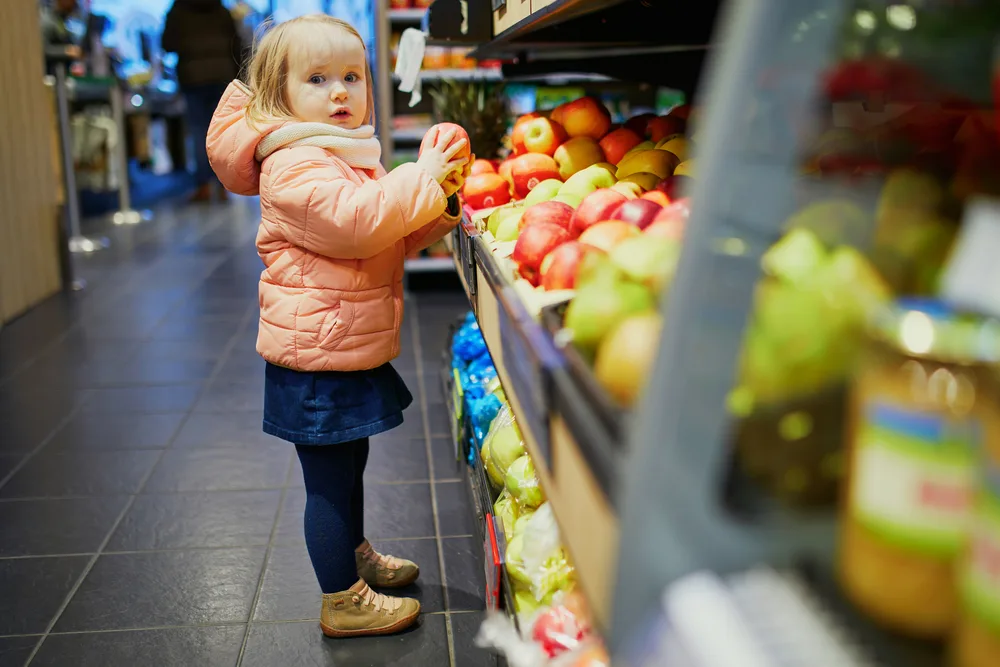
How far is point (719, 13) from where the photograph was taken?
7.69 feet

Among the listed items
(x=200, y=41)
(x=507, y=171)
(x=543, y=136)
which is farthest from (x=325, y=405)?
(x=200, y=41)

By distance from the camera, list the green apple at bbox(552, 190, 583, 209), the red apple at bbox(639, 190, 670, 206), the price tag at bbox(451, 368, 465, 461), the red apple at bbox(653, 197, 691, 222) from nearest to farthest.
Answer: the red apple at bbox(653, 197, 691, 222) < the red apple at bbox(639, 190, 670, 206) < the green apple at bbox(552, 190, 583, 209) < the price tag at bbox(451, 368, 465, 461)

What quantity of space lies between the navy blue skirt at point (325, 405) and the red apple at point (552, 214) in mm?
472

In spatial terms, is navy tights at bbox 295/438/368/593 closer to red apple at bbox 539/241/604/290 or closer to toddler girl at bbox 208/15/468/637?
toddler girl at bbox 208/15/468/637

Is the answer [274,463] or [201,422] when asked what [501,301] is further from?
[201,422]

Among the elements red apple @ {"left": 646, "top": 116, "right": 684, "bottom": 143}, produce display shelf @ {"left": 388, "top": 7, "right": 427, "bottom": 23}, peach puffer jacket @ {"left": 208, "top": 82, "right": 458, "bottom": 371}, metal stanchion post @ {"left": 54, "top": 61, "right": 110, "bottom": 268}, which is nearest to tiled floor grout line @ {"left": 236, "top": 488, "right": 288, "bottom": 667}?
peach puffer jacket @ {"left": 208, "top": 82, "right": 458, "bottom": 371}

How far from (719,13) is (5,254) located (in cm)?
397

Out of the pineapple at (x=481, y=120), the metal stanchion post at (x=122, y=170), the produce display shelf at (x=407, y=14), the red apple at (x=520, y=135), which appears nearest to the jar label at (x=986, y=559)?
the red apple at (x=520, y=135)

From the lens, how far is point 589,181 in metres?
2.05

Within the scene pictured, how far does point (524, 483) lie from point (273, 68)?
0.99 metres

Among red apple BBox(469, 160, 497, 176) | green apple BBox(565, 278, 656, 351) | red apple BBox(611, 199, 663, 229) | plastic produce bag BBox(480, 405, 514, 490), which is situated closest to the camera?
green apple BBox(565, 278, 656, 351)

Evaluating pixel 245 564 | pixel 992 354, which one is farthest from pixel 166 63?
pixel 992 354

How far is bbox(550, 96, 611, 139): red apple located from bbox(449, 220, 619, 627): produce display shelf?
48.6 inches

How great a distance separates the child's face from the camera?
172 centimetres
